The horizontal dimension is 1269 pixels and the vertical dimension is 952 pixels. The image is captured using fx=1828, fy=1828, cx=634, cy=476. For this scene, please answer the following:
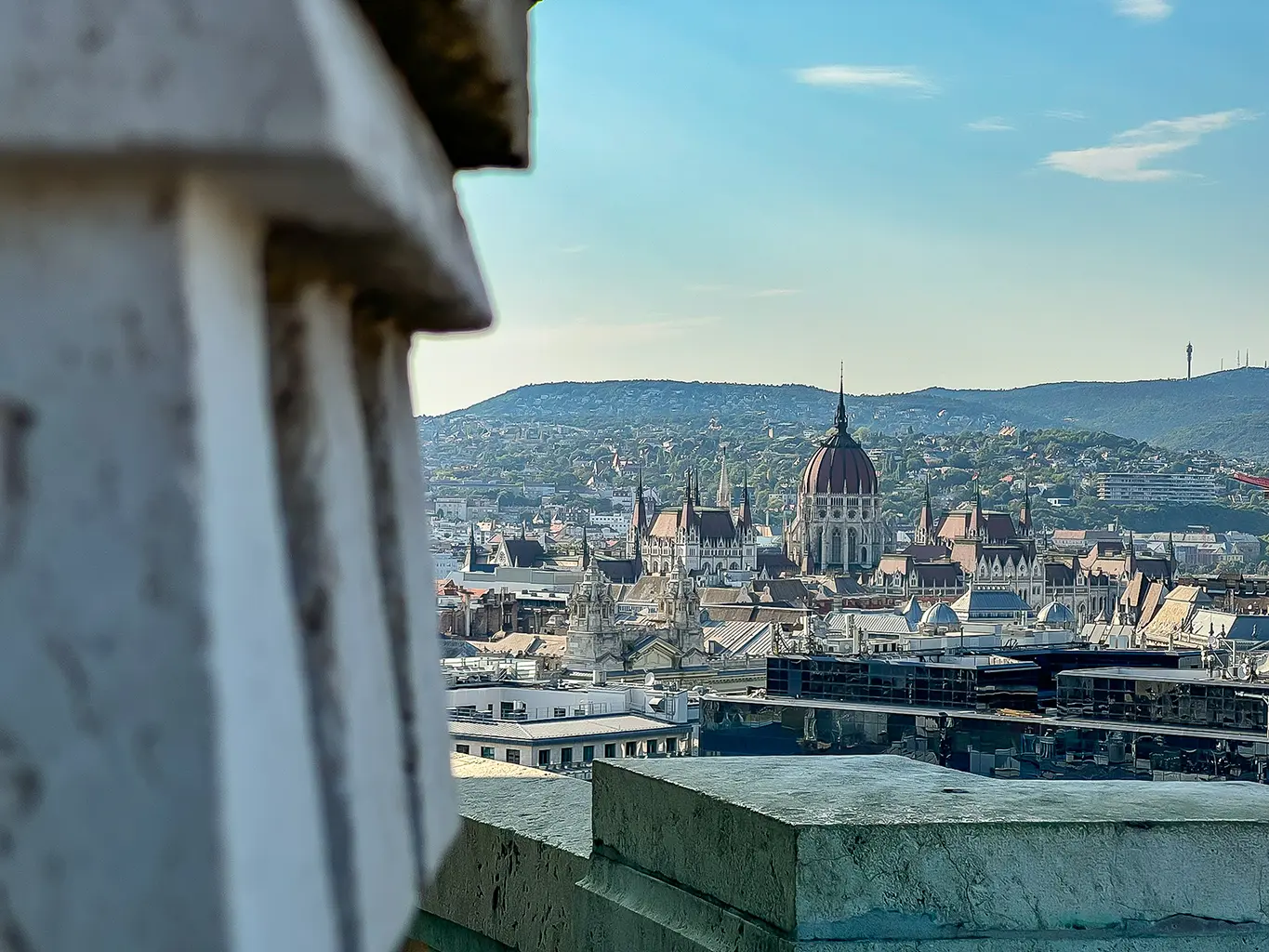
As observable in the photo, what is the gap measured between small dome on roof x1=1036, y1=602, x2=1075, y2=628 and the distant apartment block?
3734 cm

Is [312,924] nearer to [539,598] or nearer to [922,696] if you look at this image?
[922,696]

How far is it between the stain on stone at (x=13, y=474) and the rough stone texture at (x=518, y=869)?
2.79ft

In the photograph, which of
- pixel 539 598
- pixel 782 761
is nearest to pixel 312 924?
pixel 782 761

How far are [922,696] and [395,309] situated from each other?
2628cm

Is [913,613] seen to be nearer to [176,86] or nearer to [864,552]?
[864,552]

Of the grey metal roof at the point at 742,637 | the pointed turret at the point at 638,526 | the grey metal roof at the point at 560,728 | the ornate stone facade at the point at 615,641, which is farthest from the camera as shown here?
the pointed turret at the point at 638,526

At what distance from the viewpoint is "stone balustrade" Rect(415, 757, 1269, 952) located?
2.99 ft

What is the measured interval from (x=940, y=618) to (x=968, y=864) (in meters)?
43.0

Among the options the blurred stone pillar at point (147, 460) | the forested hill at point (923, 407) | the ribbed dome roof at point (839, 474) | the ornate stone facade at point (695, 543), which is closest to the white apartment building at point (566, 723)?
the blurred stone pillar at point (147, 460)

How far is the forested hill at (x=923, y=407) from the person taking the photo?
108375 mm

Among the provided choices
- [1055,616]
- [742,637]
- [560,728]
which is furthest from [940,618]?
[560,728]

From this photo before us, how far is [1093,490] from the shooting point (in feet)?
270

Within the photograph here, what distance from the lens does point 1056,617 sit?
4391 centimetres

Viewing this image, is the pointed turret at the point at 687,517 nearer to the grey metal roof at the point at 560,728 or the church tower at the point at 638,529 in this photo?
the church tower at the point at 638,529
